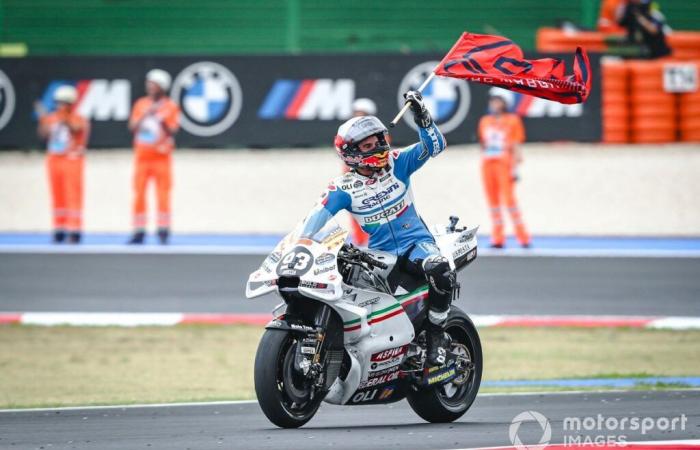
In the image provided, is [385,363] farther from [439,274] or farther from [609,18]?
[609,18]

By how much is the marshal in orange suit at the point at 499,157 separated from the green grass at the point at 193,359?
612cm

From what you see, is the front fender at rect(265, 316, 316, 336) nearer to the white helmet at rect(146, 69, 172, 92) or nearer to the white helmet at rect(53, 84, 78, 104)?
the white helmet at rect(146, 69, 172, 92)

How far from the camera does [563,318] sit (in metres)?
15.0

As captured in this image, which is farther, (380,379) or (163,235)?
(163,235)

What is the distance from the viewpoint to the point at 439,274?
8.91 meters

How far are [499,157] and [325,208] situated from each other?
1199 cm

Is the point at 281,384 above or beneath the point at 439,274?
beneath

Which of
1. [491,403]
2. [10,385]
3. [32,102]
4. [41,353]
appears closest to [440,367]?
[491,403]

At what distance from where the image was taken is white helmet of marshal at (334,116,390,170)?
8922 millimetres

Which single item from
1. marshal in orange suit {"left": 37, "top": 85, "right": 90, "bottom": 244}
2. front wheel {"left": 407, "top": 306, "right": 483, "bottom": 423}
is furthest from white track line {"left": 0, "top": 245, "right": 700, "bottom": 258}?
front wheel {"left": 407, "top": 306, "right": 483, "bottom": 423}

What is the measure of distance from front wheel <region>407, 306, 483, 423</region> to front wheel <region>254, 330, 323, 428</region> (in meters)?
0.84

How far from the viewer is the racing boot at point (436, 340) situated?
29.6 feet

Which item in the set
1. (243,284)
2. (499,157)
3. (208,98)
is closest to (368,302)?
(243,284)

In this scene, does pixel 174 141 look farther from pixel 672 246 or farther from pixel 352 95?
pixel 672 246
